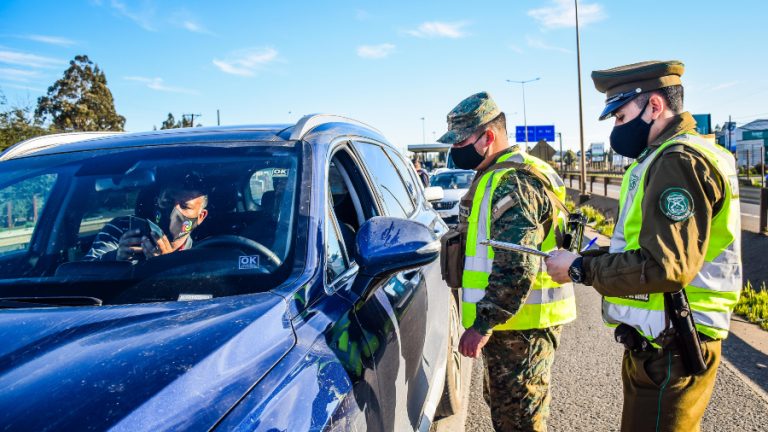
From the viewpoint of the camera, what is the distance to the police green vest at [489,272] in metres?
2.62

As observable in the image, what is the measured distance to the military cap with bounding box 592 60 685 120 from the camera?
7.38 feet

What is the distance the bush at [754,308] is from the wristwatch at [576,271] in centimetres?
430

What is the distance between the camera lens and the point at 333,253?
7.01 feet

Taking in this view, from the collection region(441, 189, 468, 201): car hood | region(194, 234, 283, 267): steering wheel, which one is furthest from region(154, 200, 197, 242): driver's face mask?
region(441, 189, 468, 201): car hood

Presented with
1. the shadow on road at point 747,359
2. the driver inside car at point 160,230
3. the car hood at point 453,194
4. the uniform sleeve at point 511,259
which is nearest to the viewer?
the driver inside car at point 160,230

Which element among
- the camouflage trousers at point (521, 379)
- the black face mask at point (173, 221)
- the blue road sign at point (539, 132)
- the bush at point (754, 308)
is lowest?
the bush at point (754, 308)

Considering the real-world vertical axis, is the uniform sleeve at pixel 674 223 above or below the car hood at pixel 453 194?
below

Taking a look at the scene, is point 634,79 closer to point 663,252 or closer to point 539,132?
point 663,252

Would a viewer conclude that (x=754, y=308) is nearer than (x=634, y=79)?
No

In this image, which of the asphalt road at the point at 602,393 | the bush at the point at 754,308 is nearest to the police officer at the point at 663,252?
the asphalt road at the point at 602,393

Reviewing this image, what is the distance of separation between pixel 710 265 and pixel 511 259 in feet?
2.45

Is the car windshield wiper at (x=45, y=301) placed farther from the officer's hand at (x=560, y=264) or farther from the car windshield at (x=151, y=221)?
the officer's hand at (x=560, y=264)

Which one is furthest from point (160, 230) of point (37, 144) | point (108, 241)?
point (37, 144)

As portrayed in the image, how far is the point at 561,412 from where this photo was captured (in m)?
3.80
